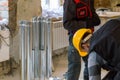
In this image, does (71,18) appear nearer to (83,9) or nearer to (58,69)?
(83,9)

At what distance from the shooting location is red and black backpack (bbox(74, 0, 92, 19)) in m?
2.83

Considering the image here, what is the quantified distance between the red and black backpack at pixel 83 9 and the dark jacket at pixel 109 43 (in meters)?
1.37

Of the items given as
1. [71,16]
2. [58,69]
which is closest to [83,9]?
[71,16]

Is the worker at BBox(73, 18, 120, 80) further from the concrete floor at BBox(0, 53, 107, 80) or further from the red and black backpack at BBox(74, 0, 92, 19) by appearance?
the concrete floor at BBox(0, 53, 107, 80)

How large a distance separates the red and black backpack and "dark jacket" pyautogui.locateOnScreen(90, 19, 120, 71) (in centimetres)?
137

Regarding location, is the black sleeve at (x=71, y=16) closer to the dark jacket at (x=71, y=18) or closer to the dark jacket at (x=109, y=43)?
the dark jacket at (x=71, y=18)

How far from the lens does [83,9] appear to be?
2848 millimetres

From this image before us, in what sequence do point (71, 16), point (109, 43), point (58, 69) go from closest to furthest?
point (109, 43) < point (71, 16) < point (58, 69)

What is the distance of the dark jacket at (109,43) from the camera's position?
4.62ft

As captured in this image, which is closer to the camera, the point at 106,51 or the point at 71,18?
the point at 106,51

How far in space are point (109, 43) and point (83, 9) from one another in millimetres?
1469

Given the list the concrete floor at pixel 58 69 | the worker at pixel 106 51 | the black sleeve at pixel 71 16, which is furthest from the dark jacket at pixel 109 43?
the concrete floor at pixel 58 69

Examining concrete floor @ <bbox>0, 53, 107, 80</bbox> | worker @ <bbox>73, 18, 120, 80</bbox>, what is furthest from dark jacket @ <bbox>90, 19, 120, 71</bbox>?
concrete floor @ <bbox>0, 53, 107, 80</bbox>

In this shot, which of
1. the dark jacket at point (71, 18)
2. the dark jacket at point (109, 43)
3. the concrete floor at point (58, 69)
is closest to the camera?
the dark jacket at point (109, 43)
